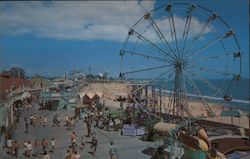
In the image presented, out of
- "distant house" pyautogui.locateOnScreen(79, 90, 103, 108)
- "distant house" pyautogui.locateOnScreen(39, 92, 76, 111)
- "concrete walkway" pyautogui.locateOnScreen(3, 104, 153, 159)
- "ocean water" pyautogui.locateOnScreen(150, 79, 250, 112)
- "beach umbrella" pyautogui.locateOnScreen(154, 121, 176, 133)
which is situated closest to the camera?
"beach umbrella" pyautogui.locateOnScreen(154, 121, 176, 133)

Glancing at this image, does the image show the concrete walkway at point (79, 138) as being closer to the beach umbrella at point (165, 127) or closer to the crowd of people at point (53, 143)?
the crowd of people at point (53, 143)

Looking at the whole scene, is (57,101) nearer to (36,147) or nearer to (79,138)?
(79,138)

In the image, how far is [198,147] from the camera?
779cm

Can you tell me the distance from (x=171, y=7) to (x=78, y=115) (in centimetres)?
679

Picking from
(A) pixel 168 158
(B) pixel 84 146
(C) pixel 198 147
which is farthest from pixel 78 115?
(C) pixel 198 147

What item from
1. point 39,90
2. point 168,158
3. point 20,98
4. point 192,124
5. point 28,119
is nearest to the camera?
point 168,158

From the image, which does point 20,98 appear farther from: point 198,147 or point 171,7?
point 198,147

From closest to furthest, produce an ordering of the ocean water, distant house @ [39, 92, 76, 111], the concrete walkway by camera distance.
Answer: the concrete walkway → the ocean water → distant house @ [39, 92, 76, 111]

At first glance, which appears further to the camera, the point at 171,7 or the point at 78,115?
the point at 78,115

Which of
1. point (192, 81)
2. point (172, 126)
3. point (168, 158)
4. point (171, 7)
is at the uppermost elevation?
point (171, 7)

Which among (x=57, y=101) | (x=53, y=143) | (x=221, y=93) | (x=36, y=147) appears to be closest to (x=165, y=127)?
(x=53, y=143)

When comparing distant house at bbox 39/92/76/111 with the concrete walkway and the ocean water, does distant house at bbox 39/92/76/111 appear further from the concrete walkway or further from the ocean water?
the ocean water

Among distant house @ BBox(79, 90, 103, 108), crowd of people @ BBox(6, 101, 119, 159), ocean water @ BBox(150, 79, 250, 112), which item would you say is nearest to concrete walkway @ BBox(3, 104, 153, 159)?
crowd of people @ BBox(6, 101, 119, 159)

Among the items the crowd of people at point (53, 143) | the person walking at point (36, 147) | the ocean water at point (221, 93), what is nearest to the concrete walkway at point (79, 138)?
the crowd of people at point (53, 143)
